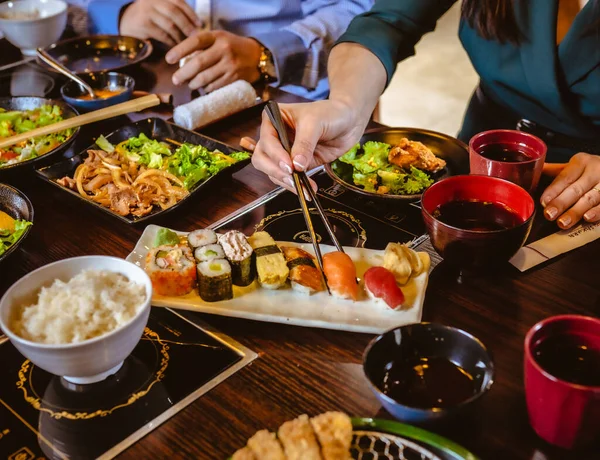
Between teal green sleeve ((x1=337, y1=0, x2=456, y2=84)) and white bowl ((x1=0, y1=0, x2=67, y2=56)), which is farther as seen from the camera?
white bowl ((x1=0, y1=0, x2=67, y2=56))

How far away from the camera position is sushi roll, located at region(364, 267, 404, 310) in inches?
45.3

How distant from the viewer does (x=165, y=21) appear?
2658mm

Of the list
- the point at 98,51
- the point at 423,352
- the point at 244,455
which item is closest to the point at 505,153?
the point at 423,352

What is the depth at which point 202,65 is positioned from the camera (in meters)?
2.26

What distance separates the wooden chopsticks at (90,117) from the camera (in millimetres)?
1771

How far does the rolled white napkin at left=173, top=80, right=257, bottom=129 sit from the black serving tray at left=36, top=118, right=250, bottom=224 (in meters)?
0.06

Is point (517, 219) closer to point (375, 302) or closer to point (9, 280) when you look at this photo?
point (375, 302)

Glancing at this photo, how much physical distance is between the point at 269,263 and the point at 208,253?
5.0 inches

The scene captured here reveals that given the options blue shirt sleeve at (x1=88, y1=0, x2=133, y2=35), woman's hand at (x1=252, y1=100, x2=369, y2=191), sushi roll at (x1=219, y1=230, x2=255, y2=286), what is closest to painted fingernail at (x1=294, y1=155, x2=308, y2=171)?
woman's hand at (x1=252, y1=100, x2=369, y2=191)

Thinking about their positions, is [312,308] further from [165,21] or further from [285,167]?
[165,21]

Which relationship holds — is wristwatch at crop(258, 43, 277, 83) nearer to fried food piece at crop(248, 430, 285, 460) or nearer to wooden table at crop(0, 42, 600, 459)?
wooden table at crop(0, 42, 600, 459)

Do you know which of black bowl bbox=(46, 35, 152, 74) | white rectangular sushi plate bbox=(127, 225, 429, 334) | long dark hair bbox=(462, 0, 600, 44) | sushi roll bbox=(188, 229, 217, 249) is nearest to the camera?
white rectangular sushi plate bbox=(127, 225, 429, 334)

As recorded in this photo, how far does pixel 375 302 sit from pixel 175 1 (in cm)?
204

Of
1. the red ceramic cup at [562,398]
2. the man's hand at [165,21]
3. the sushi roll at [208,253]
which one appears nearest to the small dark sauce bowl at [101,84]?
the man's hand at [165,21]
